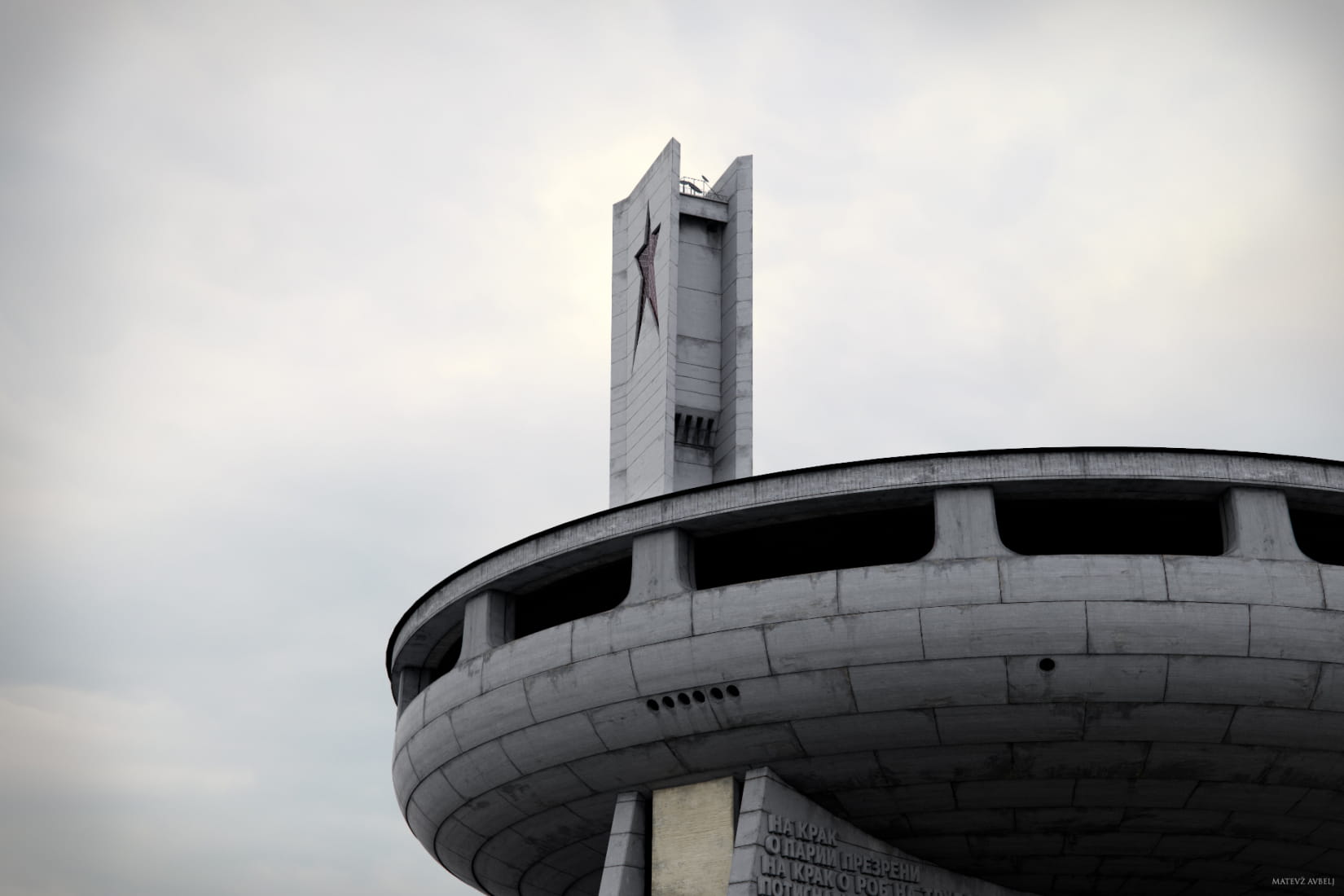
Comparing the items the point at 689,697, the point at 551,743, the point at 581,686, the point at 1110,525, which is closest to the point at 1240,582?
the point at 1110,525

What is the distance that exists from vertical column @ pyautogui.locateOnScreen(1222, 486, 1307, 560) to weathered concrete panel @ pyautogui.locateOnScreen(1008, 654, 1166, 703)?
2206 mm

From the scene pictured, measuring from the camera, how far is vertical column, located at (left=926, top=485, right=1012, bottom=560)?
22.8 meters

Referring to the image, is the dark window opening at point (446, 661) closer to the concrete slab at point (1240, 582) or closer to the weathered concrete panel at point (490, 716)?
the weathered concrete panel at point (490, 716)

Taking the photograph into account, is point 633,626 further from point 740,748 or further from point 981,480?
point 981,480

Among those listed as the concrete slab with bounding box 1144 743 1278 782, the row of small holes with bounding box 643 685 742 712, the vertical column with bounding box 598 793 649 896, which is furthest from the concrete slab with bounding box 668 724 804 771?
the concrete slab with bounding box 1144 743 1278 782

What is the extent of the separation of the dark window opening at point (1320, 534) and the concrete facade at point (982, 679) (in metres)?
0.16

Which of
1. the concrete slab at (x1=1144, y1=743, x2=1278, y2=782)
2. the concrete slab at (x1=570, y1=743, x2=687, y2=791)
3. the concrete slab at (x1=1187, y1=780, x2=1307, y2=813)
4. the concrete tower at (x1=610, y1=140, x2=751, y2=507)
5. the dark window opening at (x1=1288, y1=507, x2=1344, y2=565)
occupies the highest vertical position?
the concrete tower at (x1=610, y1=140, x2=751, y2=507)

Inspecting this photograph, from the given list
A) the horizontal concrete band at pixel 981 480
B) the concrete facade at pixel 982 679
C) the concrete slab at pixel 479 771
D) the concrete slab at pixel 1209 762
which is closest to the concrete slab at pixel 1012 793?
the concrete facade at pixel 982 679

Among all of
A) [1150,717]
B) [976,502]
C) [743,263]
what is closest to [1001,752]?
[1150,717]

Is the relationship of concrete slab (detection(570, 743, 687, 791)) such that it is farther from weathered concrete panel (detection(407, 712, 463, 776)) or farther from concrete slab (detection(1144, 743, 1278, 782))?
concrete slab (detection(1144, 743, 1278, 782))

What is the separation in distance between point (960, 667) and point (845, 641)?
1.67m

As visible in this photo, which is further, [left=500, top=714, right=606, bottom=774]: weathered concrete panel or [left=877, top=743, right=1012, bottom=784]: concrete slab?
[left=500, top=714, right=606, bottom=774]: weathered concrete panel

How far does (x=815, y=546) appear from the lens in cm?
2594

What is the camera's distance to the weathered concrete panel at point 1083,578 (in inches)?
874
